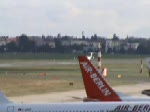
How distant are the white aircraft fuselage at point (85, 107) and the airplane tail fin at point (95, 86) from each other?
15.8ft

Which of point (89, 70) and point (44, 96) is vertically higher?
point (89, 70)

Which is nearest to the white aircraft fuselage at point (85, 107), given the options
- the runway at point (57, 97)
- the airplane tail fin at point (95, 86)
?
the airplane tail fin at point (95, 86)

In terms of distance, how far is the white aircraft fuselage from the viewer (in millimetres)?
26125

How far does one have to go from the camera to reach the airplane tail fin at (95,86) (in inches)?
1261

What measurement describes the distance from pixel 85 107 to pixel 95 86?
634 cm

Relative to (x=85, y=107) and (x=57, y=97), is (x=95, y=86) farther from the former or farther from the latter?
(x=57, y=97)

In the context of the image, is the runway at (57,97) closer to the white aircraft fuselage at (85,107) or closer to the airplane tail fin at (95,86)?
the airplane tail fin at (95,86)

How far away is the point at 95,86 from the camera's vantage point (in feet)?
107

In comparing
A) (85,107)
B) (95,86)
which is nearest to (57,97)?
(95,86)

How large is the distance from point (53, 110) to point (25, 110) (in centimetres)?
127

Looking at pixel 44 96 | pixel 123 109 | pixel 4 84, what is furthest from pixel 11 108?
pixel 4 84

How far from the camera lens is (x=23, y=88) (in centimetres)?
6431

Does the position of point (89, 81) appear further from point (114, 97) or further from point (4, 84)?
point (4, 84)

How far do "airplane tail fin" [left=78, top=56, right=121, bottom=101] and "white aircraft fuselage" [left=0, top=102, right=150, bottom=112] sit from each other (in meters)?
4.81
